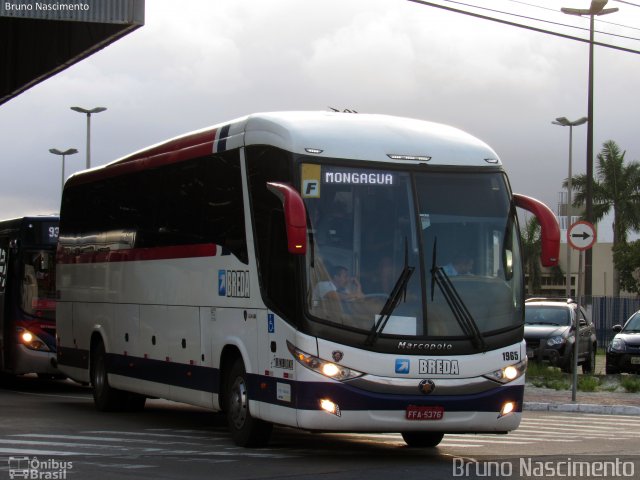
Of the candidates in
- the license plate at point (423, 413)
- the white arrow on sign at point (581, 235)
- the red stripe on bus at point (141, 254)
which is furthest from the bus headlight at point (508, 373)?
the white arrow on sign at point (581, 235)

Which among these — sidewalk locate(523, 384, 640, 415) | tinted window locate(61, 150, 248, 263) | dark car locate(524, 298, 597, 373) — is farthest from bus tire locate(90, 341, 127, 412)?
dark car locate(524, 298, 597, 373)

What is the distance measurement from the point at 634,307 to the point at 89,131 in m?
23.9

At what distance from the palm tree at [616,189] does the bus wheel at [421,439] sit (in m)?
57.2

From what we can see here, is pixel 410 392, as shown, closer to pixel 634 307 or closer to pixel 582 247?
pixel 582 247

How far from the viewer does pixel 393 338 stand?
12.5m

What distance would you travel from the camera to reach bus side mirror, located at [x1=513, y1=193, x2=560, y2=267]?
42.9 feet

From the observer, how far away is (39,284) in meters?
23.3

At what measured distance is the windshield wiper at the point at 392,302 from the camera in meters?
12.4

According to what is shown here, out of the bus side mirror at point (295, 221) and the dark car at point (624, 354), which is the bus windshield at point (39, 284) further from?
the dark car at point (624, 354)

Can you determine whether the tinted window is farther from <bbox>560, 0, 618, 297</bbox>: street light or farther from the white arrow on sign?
<bbox>560, 0, 618, 297</bbox>: street light

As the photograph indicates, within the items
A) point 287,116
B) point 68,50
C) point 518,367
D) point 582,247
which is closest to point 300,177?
point 287,116

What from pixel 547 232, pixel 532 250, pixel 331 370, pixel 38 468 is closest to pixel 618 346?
pixel 547 232

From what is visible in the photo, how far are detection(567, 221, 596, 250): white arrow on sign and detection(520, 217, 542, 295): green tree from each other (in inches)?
2207

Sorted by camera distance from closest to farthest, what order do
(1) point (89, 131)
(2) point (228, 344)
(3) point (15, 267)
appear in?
(2) point (228, 344), (3) point (15, 267), (1) point (89, 131)
